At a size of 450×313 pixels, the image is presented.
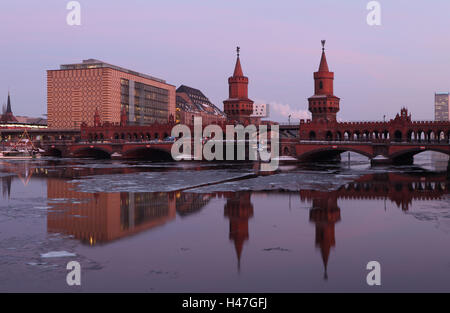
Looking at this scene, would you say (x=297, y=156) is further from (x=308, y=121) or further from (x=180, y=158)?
(x=180, y=158)

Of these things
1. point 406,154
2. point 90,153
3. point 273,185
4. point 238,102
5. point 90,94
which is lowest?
point 273,185

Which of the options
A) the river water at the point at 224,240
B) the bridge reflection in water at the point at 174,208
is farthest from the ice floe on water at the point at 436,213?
the bridge reflection in water at the point at 174,208

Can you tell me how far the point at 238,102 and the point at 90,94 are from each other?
81.9 metres

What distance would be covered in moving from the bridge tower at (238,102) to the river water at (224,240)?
69.9 m

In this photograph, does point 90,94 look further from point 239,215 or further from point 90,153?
point 239,215

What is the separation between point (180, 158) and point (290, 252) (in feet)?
250

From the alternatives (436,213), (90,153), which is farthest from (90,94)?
(436,213)

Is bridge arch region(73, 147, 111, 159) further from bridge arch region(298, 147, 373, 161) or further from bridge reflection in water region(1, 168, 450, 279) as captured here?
bridge reflection in water region(1, 168, 450, 279)

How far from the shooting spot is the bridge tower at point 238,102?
10589 centimetres

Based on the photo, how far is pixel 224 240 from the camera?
2014cm

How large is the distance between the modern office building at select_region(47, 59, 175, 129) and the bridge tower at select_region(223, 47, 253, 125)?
66.6 meters

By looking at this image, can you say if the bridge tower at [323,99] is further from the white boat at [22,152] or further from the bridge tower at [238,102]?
the white boat at [22,152]

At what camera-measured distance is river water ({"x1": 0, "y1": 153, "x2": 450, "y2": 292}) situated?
1439cm

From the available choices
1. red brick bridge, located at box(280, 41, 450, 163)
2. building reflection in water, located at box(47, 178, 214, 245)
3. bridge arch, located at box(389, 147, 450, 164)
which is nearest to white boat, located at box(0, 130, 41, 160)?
red brick bridge, located at box(280, 41, 450, 163)
